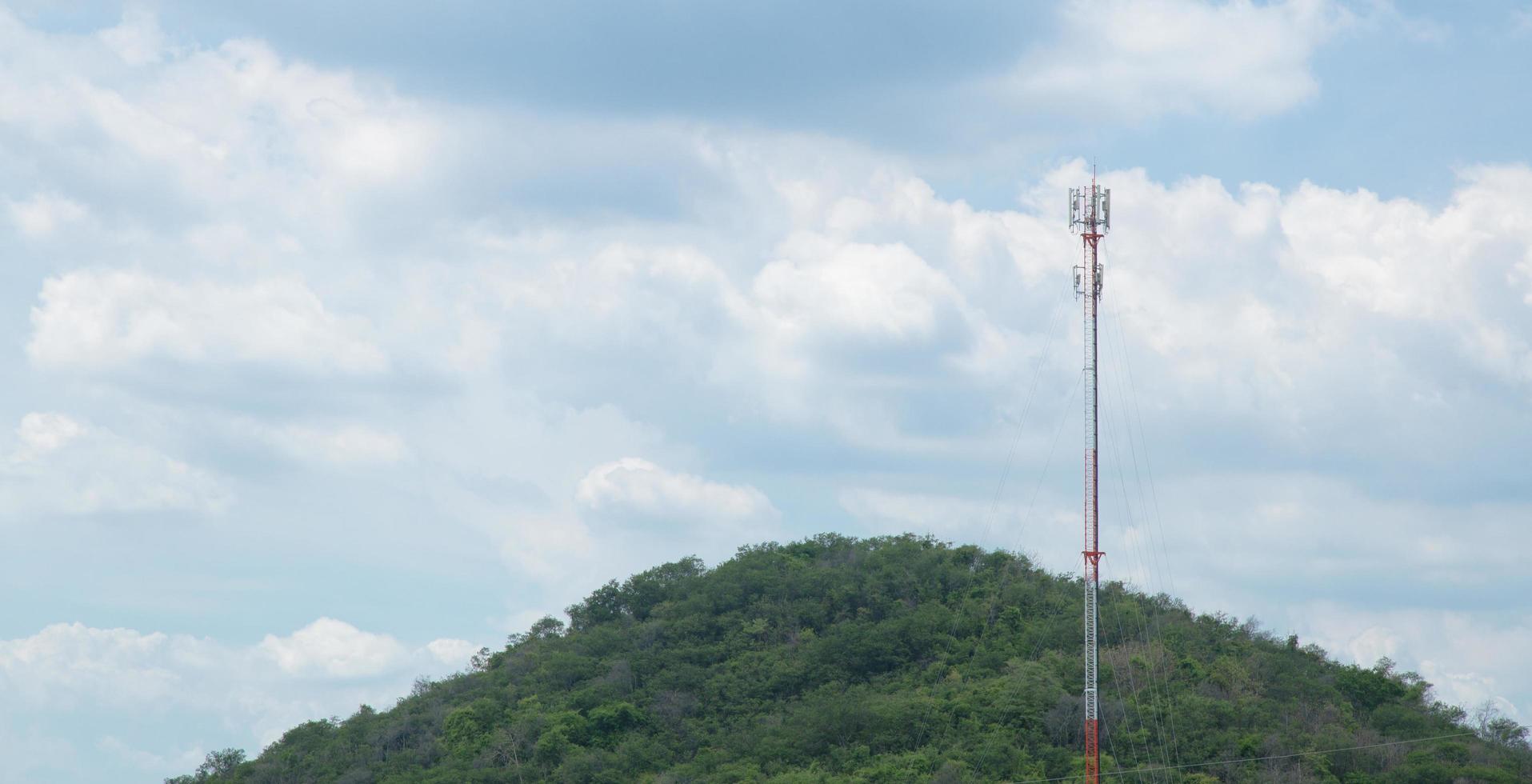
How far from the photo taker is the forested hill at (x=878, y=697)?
73500 millimetres

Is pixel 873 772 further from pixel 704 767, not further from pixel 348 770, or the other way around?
pixel 348 770

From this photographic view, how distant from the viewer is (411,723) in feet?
326

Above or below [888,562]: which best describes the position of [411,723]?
below

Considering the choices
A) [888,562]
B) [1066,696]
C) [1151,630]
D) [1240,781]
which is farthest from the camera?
[888,562]

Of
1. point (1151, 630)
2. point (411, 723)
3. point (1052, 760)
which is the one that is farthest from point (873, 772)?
point (411, 723)

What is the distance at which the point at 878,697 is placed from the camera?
82.9 meters

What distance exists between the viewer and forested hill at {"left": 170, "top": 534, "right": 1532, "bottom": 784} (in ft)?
241

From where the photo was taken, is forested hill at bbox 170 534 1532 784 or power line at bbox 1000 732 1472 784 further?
forested hill at bbox 170 534 1532 784

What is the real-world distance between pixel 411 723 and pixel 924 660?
3401 cm

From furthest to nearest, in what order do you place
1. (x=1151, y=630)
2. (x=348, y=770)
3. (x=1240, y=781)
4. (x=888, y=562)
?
(x=888, y=562) < (x=348, y=770) < (x=1151, y=630) < (x=1240, y=781)

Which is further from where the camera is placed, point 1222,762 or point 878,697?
point 878,697

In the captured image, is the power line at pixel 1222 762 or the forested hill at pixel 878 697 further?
the forested hill at pixel 878 697

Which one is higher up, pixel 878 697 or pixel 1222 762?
pixel 878 697

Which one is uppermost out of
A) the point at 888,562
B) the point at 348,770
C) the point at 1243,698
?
the point at 888,562
